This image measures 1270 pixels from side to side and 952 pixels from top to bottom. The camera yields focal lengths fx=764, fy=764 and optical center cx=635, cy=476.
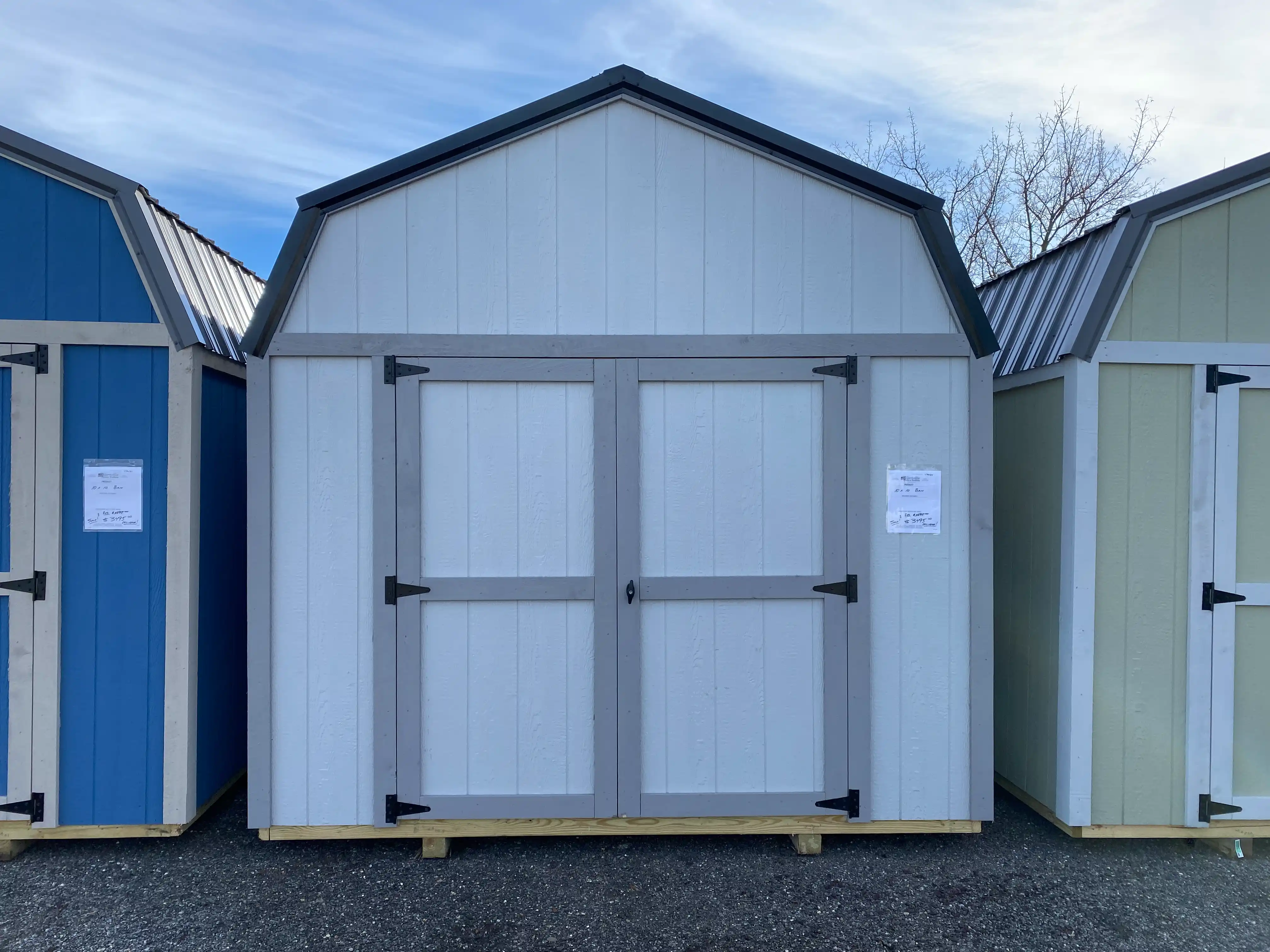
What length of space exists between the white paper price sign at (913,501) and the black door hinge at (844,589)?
0.28m

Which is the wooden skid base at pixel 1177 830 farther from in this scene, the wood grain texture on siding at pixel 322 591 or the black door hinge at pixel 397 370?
the black door hinge at pixel 397 370

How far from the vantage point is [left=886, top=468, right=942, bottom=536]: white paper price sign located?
340cm

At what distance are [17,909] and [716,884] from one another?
9.06 ft

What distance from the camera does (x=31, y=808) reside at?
3.31 meters

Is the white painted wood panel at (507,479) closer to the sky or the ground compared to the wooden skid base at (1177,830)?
closer to the sky

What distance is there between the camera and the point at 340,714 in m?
3.35

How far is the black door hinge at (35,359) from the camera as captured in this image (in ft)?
10.9

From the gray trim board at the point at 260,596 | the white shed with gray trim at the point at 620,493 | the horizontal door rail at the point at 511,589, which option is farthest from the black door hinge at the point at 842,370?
the gray trim board at the point at 260,596

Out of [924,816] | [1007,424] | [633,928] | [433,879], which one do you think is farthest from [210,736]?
[1007,424]

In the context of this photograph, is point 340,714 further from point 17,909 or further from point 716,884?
point 716,884

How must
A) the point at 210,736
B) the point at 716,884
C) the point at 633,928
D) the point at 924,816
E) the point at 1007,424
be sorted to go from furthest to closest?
1. the point at 1007,424
2. the point at 210,736
3. the point at 924,816
4. the point at 716,884
5. the point at 633,928

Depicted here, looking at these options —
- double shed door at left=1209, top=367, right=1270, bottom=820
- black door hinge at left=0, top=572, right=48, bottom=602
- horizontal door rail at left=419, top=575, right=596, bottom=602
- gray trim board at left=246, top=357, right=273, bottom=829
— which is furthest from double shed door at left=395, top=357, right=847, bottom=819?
double shed door at left=1209, top=367, right=1270, bottom=820

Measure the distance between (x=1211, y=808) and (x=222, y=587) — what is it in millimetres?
4705

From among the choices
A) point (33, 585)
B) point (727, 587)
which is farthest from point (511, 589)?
point (33, 585)
